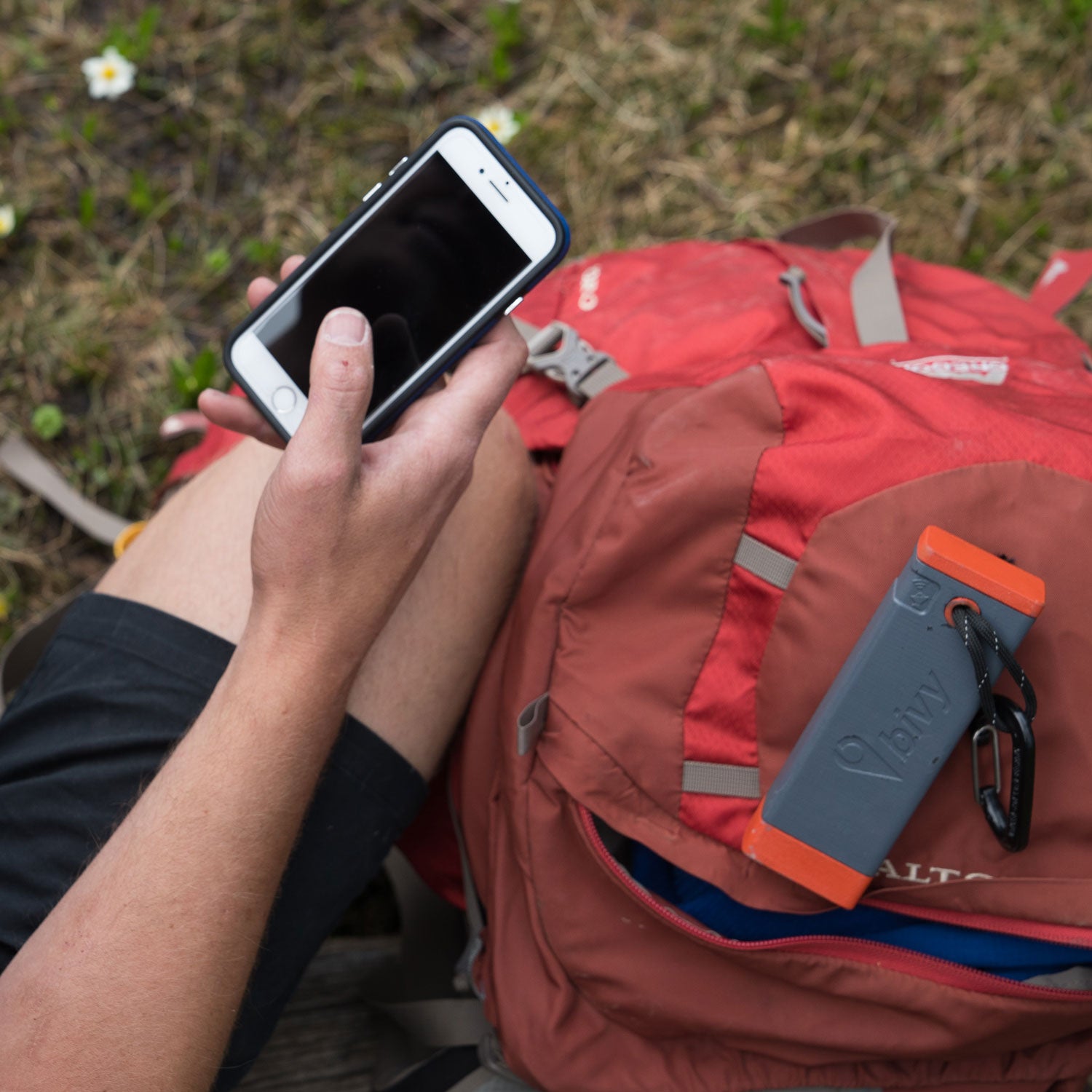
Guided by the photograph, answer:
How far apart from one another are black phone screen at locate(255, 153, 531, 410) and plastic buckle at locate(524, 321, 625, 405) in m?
0.23

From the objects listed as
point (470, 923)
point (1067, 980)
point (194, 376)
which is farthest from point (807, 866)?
point (194, 376)

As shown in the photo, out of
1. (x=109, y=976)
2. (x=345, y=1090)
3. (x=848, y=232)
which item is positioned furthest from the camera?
(x=848, y=232)

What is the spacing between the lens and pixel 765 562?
0.93 m

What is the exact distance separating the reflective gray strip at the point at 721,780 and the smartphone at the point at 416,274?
0.48 meters

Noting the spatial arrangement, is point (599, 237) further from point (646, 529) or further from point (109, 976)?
point (109, 976)

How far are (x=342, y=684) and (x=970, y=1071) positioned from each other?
2.48ft

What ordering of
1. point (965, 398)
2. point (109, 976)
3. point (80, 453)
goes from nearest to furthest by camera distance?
1. point (109, 976)
2. point (965, 398)
3. point (80, 453)

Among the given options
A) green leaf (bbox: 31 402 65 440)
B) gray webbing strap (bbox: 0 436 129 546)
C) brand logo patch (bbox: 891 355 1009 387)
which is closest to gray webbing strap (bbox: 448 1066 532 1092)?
brand logo patch (bbox: 891 355 1009 387)

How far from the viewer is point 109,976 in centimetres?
80

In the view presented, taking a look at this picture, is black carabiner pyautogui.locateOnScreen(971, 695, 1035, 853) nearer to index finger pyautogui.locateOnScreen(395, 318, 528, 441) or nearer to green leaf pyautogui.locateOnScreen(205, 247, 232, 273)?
index finger pyautogui.locateOnScreen(395, 318, 528, 441)

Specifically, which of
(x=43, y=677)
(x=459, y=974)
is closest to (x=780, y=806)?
(x=459, y=974)

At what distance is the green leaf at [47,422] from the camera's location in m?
1.77

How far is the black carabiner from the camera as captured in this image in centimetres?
82

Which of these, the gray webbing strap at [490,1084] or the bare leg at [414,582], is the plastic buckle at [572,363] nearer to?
the bare leg at [414,582]
